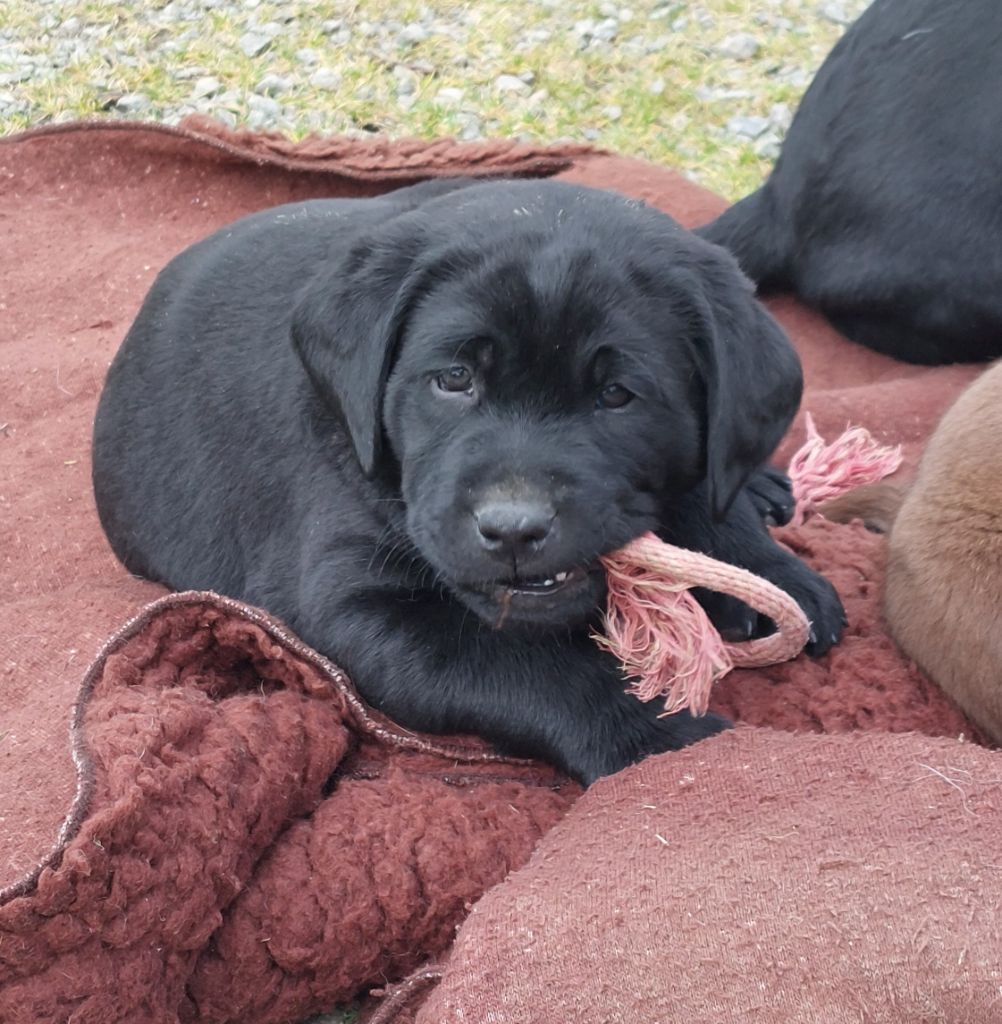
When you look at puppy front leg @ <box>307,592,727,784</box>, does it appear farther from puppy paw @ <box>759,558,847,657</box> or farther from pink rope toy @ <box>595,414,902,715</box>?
puppy paw @ <box>759,558,847,657</box>

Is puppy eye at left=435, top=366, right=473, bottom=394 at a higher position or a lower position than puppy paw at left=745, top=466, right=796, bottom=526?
higher

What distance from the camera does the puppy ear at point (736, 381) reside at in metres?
2.37

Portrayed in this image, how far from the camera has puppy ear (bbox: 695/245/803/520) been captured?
Result: 2371 millimetres

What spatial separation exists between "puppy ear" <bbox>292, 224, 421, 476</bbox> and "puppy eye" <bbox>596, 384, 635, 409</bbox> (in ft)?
1.32

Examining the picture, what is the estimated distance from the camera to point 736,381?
237 centimetres

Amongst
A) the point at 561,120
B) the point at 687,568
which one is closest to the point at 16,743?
the point at 687,568

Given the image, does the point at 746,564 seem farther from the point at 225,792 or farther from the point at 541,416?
the point at 225,792

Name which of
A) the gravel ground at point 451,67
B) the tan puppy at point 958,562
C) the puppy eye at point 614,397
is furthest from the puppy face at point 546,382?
the gravel ground at point 451,67

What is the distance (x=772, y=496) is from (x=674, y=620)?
95 centimetres

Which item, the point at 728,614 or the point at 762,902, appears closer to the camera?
the point at 762,902

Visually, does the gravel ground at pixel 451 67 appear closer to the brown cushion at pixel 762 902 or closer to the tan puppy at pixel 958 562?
the tan puppy at pixel 958 562

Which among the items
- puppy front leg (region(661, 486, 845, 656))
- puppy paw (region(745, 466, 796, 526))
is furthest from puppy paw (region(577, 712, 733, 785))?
puppy paw (region(745, 466, 796, 526))

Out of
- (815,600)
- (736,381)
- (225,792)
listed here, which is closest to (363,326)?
(736,381)

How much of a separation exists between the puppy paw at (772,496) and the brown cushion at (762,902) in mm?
1037
